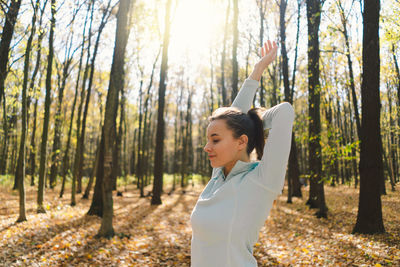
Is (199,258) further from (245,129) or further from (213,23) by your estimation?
(213,23)

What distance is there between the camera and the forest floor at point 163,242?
19.9 feet

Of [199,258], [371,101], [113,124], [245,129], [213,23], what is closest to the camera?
[199,258]

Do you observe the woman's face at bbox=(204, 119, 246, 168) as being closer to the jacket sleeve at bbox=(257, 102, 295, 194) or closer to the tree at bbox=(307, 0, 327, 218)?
the jacket sleeve at bbox=(257, 102, 295, 194)

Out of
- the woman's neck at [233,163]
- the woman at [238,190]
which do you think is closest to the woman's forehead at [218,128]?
the woman at [238,190]

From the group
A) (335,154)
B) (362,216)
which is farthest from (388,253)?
(335,154)

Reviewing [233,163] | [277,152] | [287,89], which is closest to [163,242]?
[233,163]

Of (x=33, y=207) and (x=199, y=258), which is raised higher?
(x=199, y=258)

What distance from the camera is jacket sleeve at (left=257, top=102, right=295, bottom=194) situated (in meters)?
1.53

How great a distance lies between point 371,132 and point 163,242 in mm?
6507

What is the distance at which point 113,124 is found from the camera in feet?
26.6

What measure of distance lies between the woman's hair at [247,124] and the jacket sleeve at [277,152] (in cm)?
25

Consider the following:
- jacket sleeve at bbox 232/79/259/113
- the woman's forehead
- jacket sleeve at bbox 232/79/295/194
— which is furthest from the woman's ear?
jacket sleeve at bbox 232/79/259/113

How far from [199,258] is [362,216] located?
735 cm

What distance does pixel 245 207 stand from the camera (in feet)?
5.14
